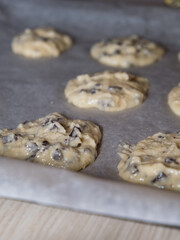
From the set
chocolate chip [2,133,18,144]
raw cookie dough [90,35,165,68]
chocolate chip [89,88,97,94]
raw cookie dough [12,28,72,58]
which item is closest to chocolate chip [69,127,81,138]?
chocolate chip [2,133,18,144]

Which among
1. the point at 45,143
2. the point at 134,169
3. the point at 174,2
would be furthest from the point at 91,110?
the point at 174,2

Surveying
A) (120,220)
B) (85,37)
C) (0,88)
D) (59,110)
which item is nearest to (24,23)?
(85,37)

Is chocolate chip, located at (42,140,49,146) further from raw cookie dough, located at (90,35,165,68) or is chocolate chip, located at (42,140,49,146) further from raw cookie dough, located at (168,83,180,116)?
raw cookie dough, located at (90,35,165,68)

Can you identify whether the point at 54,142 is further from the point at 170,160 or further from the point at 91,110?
the point at 170,160

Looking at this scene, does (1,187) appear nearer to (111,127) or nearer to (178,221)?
(178,221)

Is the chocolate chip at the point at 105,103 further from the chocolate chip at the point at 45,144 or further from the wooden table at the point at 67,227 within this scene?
the wooden table at the point at 67,227

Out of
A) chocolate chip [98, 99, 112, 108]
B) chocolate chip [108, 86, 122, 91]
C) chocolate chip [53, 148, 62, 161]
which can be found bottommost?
chocolate chip [53, 148, 62, 161]
